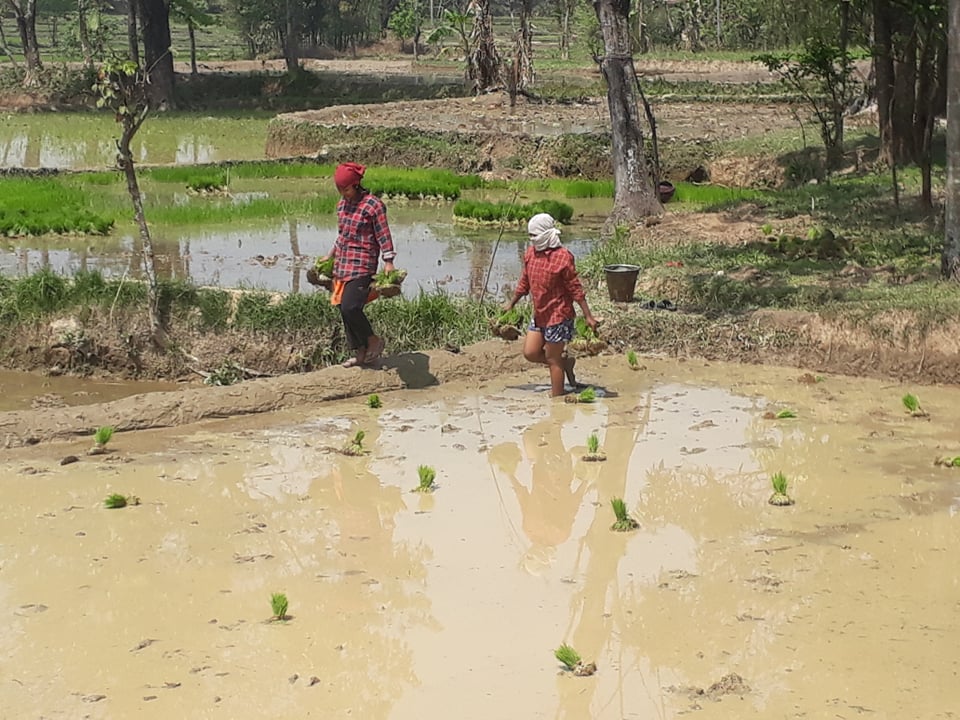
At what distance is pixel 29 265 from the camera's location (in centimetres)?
1338

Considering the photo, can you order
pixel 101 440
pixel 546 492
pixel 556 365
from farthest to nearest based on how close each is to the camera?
pixel 556 365
pixel 101 440
pixel 546 492

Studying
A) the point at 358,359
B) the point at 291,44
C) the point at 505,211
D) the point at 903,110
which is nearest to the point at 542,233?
the point at 358,359

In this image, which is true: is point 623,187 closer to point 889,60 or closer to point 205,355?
point 889,60

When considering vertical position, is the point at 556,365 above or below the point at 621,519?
above

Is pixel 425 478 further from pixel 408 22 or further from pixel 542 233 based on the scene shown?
pixel 408 22

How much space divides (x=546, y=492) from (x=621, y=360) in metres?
2.99

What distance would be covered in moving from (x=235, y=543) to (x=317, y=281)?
123 inches

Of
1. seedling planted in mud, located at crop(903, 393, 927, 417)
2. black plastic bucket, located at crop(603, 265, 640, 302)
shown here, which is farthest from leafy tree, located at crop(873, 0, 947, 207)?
seedling planted in mud, located at crop(903, 393, 927, 417)

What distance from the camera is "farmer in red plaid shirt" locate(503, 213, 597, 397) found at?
827cm

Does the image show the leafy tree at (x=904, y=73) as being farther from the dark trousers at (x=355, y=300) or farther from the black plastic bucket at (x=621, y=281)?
the dark trousers at (x=355, y=300)

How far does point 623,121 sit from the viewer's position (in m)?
14.9

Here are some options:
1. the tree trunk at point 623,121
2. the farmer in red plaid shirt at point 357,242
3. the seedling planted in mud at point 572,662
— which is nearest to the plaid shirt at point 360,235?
the farmer in red plaid shirt at point 357,242

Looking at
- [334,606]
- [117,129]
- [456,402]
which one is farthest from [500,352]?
[117,129]

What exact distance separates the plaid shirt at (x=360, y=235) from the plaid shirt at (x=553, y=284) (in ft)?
3.06
